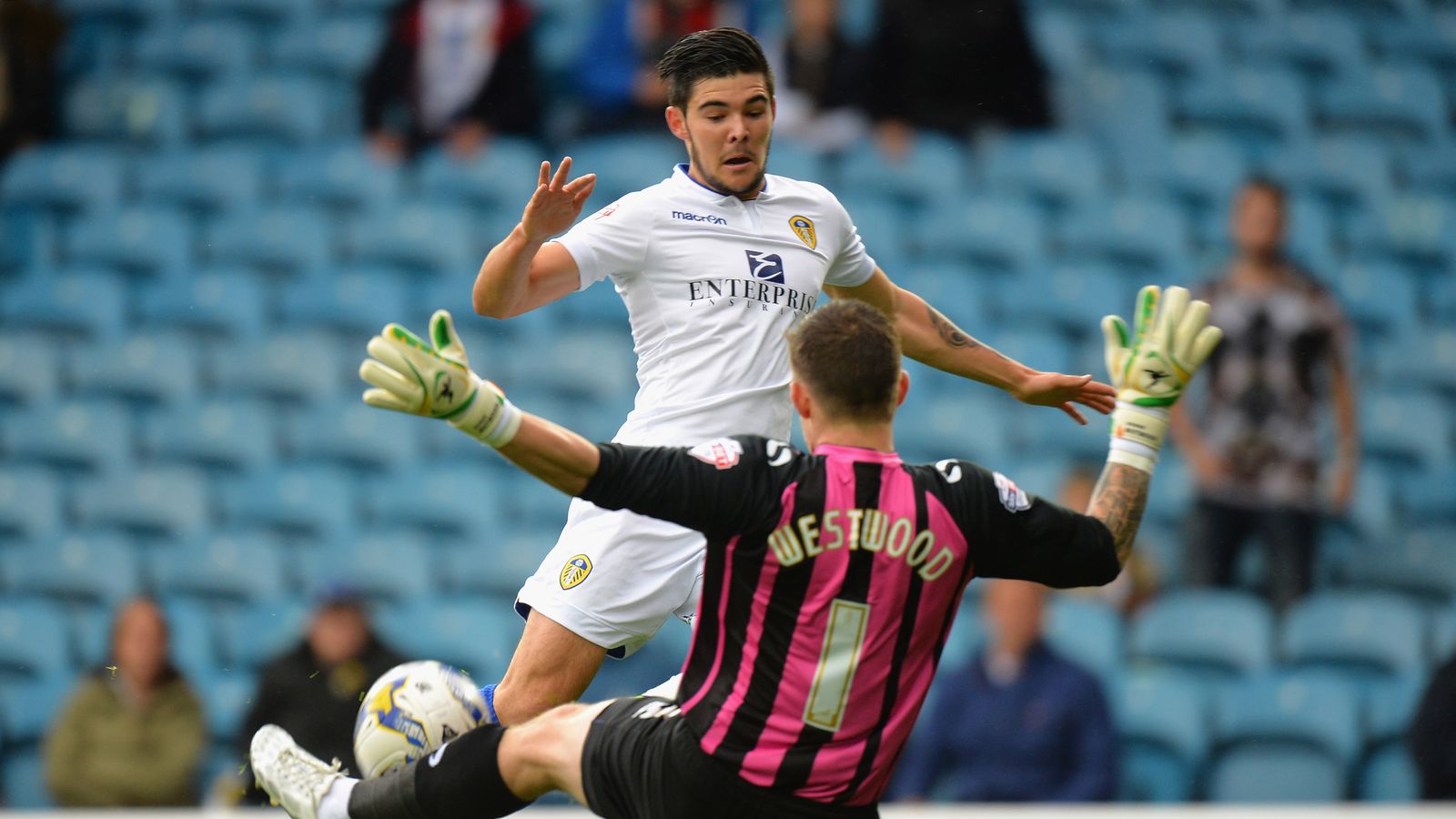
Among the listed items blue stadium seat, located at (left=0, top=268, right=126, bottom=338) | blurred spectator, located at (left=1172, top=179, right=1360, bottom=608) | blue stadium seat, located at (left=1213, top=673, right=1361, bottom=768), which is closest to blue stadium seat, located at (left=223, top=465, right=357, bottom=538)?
blue stadium seat, located at (left=0, top=268, right=126, bottom=338)

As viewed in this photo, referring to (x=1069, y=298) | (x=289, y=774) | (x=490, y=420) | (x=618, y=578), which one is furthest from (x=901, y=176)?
(x=490, y=420)

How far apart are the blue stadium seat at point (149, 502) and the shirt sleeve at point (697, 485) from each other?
6693 mm

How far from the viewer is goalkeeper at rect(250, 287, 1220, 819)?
3518 millimetres

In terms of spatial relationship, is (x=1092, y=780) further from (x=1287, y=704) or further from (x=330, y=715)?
(x=330, y=715)

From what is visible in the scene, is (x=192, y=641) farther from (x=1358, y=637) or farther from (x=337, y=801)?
(x=1358, y=637)

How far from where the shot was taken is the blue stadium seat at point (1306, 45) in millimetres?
10797

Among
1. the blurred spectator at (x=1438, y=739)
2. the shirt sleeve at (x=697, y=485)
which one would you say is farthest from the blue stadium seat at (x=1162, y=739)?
the shirt sleeve at (x=697, y=485)

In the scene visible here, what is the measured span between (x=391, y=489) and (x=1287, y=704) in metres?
4.91

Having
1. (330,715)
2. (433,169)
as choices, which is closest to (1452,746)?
(330,715)

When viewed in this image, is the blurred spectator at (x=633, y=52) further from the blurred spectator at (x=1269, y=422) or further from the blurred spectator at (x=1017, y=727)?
the blurred spectator at (x=1017, y=727)

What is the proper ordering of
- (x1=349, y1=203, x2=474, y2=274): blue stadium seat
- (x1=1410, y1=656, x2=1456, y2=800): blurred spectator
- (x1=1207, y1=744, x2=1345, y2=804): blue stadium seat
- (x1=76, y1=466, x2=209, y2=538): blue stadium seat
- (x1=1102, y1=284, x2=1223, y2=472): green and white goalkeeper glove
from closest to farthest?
(x1=1102, y1=284, x2=1223, y2=472): green and white goalkeeper glove
(x1=1410, y1=656, x2=1456, y2=800): blurred spectator
(x1=1207, y1=744, x2=1345, y2=804): blue stadium seat
(x1=76, y1=466, x2=209, y2=538): blue stadium seat
(x1=349, y1=203, x2=474, y2=274): blue stadium seat

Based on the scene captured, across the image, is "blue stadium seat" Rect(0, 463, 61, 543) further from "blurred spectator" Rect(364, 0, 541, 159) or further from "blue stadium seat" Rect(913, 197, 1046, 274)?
"blue stadium seat" Rect(913, 197, 1046, 274)

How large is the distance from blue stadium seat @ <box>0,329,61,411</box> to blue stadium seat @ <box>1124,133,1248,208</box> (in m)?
6.82

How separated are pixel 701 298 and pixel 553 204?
1.66 feet
